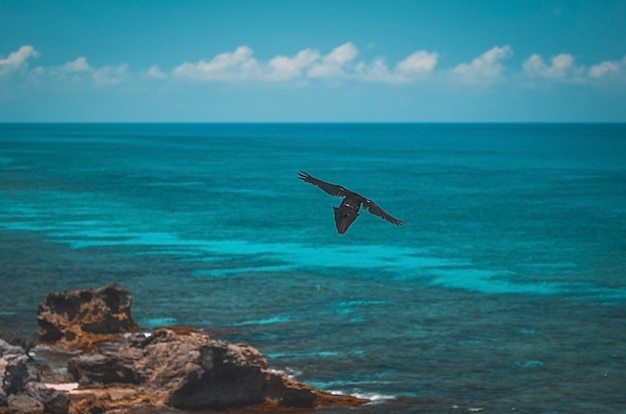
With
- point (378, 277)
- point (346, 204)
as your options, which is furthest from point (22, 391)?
point (378, 277)

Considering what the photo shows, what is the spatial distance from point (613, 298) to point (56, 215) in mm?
51536

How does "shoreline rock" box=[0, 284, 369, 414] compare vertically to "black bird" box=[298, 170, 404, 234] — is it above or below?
below

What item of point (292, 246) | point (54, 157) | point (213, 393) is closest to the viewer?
point (213, 393)

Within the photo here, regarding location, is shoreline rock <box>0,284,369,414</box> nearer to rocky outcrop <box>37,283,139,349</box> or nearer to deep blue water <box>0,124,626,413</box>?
deep blue water <box>0,124,626,413</box>

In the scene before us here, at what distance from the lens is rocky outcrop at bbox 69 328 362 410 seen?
1238 inches

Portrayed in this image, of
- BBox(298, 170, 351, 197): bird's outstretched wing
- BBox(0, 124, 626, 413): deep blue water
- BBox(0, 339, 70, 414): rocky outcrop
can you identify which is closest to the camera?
BBox(298, 170, 351, 197): bird's outstretched wing

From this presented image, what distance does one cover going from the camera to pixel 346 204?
57.1ft

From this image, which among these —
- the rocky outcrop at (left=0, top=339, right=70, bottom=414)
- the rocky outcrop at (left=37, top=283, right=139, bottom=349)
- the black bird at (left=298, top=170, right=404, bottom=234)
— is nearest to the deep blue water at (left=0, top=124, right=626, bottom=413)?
the rocky outcrop at (left=37, top=283, right=139, bottom=349)

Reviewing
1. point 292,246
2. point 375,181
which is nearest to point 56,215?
point 292,246

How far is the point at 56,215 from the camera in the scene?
291 feet

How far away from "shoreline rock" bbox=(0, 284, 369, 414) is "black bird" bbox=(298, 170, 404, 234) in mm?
14426

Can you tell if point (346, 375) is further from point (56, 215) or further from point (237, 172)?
point (237, 172)

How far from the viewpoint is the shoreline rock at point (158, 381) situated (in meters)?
29.8

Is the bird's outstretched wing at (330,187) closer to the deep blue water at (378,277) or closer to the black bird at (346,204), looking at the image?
the black bird at (346,204)
